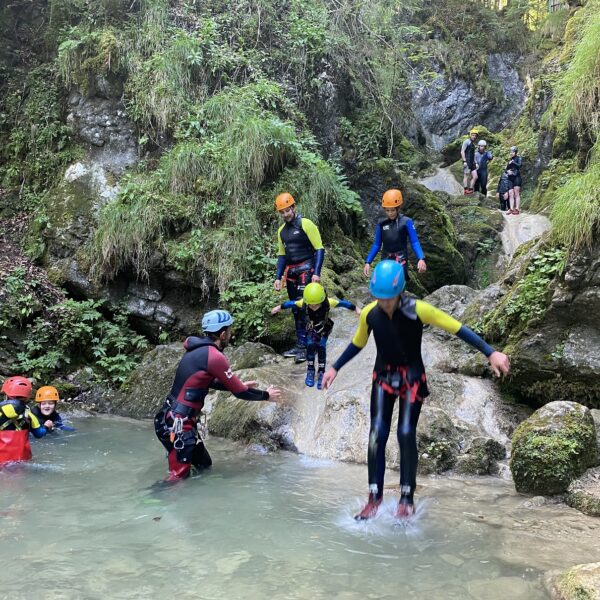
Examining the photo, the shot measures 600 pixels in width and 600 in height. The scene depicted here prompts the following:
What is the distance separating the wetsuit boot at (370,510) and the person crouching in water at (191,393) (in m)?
1.51

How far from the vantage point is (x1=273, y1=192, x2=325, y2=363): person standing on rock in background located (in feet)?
24.8

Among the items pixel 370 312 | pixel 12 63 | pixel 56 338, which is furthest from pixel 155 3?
pixel 370 312

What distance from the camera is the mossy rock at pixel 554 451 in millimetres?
4703

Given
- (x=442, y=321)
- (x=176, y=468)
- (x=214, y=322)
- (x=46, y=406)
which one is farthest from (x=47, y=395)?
(x=442, y=321)

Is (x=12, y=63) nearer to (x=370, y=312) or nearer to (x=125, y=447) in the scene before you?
(x=125, y=447)

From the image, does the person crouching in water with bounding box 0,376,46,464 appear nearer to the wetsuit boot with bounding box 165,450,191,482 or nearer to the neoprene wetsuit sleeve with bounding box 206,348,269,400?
the wetsuit boot with bounding box 165,450,191,482

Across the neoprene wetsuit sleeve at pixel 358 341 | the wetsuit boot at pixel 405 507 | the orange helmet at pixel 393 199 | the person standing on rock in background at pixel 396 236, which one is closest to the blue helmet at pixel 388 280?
the neoprene wetsuit sleeve at pixel 358 341

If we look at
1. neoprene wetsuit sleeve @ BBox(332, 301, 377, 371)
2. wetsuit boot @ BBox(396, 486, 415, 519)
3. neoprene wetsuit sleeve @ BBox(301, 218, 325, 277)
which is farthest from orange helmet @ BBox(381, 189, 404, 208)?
wetsuit boot @ BBox(396, 486, 415, 519)

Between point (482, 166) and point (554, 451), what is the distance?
1498cm

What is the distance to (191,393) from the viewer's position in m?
5.37

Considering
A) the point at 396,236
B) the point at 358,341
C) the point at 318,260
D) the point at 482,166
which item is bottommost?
the point at 358,341

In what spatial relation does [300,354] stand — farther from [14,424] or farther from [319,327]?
[14,424]

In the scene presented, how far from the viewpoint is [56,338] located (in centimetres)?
935

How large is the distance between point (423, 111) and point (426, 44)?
9.69 feet
